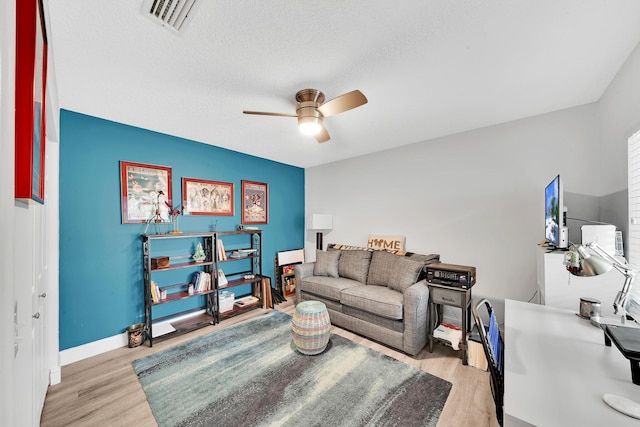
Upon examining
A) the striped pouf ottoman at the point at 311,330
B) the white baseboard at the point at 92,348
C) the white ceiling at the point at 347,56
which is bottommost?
the white baseboard at the point at 92,348

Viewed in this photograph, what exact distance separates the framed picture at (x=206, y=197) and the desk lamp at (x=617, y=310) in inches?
146

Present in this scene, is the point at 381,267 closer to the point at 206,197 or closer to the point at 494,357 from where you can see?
the point at 494,357

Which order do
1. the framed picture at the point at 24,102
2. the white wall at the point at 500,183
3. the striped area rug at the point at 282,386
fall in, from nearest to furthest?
the framed picture at the point at 24,102 < the striped area rug at the point at 282,386 < the white wall at the point at 500,183

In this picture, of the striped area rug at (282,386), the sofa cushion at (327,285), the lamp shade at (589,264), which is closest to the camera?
the lamp shade at (589,264)

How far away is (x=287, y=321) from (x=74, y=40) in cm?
324

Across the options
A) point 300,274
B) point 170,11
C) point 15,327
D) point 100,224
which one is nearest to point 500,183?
point 300,274

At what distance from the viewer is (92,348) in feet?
8.43

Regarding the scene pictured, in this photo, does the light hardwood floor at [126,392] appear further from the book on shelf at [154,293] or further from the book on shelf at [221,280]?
the book on shelf at [221,280]

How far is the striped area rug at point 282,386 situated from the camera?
1.76 meters

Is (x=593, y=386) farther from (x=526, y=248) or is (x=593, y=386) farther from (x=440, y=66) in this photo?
(x=526, y=248)

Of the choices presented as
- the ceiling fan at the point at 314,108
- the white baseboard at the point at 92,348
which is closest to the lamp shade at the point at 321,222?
the ceiling fan at the point at 314,108

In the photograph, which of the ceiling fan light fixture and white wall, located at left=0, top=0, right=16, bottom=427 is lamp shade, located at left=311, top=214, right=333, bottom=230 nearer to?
the ceiling fan light fixture

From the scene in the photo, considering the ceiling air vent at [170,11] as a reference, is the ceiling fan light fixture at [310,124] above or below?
below

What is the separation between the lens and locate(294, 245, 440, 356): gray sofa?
253 centimetres
